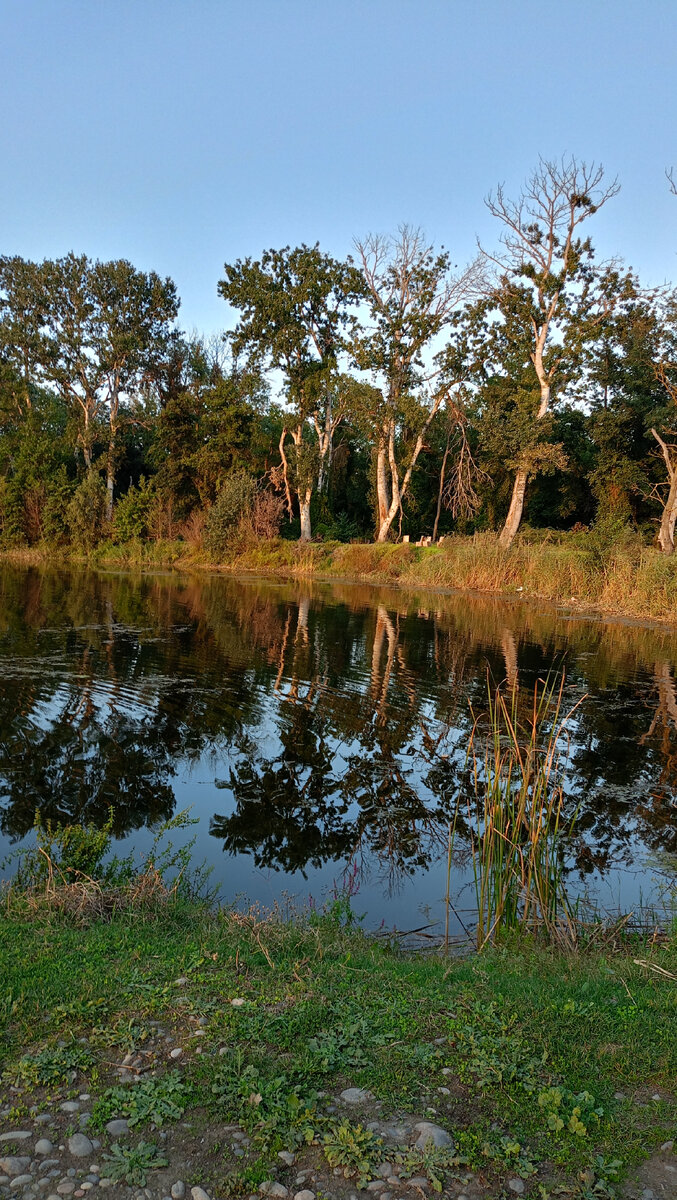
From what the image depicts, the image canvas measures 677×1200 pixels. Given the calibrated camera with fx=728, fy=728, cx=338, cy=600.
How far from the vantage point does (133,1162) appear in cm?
269

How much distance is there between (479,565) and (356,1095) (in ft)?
91.2

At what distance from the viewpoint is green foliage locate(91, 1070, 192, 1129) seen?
2900 millimetres

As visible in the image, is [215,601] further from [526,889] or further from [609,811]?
[526,889]

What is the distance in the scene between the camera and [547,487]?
45562 millimetres

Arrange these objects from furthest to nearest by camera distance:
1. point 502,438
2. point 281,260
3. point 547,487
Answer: point 547,487
point 281,260
point 502,438

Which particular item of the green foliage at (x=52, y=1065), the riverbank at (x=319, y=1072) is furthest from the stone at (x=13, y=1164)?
the green foliage at (x=52, y=1065)

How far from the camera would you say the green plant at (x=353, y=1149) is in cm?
270

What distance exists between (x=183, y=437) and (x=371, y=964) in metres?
40.4

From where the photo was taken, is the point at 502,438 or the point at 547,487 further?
the point at 547,487

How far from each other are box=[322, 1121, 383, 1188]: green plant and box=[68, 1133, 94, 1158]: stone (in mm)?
889

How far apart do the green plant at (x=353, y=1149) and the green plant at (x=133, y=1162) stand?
62 centimetres

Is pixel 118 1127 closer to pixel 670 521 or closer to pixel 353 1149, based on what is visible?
pixel 353 1149

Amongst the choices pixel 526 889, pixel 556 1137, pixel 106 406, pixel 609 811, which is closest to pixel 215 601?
pixel 609 811

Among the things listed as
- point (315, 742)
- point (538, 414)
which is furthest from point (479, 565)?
point (315, 742)
